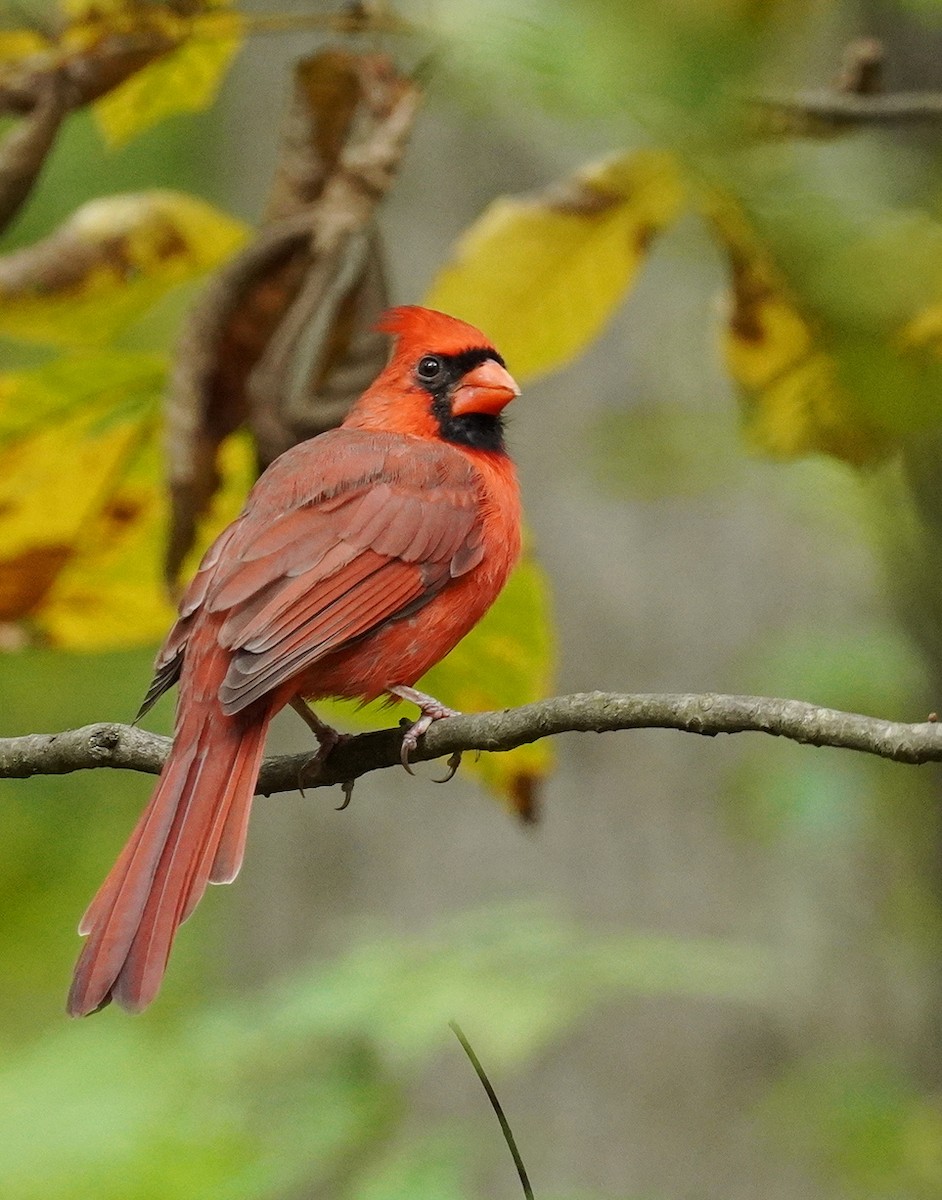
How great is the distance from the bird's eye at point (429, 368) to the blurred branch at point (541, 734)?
0.94 m

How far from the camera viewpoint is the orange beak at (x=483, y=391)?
10.1 ft

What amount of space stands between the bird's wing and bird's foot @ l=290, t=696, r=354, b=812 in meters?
0.13

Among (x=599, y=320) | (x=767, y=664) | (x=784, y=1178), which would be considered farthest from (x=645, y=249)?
(x=784, y=1178)

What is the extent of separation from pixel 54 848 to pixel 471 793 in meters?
3.16

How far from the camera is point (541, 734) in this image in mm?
1856

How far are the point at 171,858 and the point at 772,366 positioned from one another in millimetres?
1069

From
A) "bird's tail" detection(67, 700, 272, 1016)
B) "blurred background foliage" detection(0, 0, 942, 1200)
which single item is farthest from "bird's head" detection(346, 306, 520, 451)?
"bird's tail" detection(67, 700, 272, 1016)

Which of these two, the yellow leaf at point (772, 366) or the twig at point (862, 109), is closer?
the yellow leaf at point (772, 366)

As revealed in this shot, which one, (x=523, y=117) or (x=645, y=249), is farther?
(x=645, y=249)

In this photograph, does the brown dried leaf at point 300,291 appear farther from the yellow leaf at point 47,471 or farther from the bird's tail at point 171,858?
the bird's tail at point 171,858

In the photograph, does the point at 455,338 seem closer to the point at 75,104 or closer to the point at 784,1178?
the point at 75,104

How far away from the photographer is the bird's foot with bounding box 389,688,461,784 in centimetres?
227

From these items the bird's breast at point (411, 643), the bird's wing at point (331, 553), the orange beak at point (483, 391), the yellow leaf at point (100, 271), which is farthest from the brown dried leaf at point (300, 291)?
the orange beak at point (483, 391)

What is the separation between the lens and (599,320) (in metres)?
2.14
